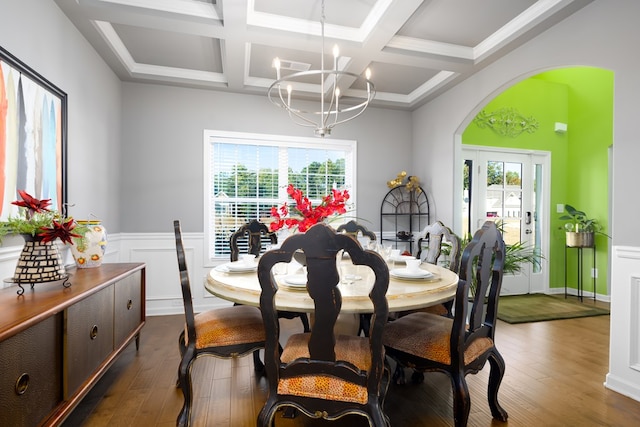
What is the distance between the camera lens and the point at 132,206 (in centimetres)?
391

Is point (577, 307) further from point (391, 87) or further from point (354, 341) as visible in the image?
point (354, 341)

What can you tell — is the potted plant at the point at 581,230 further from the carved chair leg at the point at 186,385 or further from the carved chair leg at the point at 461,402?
the carved chair leg at the point at 186,385

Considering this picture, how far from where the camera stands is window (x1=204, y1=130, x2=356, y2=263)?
4.22m

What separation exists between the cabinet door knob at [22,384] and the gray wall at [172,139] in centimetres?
279

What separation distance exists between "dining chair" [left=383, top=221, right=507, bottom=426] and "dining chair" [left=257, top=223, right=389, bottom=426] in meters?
0.38

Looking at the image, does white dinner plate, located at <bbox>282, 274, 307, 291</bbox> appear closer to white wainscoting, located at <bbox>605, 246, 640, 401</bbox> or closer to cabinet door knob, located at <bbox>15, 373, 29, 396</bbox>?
cabinet door knob, located at <bbox>15, 373, 29, 396</bbox>

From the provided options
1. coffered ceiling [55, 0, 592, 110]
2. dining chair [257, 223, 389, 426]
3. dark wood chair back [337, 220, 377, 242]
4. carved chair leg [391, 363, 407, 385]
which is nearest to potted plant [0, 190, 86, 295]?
dining chair [257, 223, 389, 426]

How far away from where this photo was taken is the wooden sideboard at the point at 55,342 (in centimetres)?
126

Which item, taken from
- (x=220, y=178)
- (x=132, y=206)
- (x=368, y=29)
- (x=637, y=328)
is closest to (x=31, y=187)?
(x=132, y=206)

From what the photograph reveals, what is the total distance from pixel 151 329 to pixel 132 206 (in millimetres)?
1405

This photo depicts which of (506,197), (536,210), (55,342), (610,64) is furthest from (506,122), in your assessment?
(55,342)

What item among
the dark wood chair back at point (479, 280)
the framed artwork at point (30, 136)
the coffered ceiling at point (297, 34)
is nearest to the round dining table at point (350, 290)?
the dark wood chair back at point (479, 280)

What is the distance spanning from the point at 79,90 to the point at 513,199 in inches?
213

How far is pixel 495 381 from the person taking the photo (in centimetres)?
186
